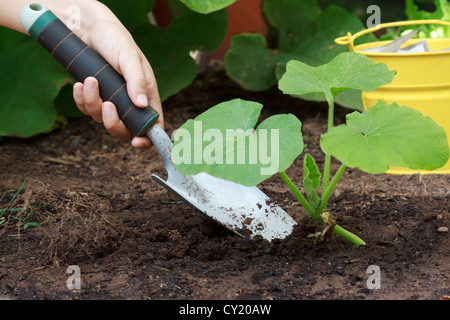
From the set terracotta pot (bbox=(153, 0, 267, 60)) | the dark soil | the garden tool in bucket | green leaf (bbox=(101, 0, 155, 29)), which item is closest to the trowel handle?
the garden tool in bucket

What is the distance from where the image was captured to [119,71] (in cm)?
152

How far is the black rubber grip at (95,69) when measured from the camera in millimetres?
1396

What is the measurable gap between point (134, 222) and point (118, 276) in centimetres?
29

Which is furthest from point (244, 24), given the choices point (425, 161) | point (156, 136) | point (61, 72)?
point (425, 161)

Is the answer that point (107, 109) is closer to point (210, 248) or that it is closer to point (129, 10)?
point (210, 248)

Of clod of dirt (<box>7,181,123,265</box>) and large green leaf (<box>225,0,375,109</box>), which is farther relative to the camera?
large green leaf (<box>225,0,375,109</box>)

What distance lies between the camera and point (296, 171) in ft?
6.43

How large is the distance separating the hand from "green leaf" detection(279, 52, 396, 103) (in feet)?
1.22

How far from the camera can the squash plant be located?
1.10m

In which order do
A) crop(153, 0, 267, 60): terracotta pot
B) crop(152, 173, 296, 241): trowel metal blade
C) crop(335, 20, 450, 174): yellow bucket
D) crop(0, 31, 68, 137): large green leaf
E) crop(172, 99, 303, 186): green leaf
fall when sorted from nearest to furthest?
crop(172, 99, 303, 186): green leaf < crop(152, 173, 296, 241): trowel metal blade < crop(335, 20, 450, 174): yellow bucket < crop(0, 31, 68, 137): large green leaf < crop(153, 0, 267, 60): terracotta pot

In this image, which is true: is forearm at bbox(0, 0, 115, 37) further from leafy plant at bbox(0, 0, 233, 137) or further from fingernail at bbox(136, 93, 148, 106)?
leafy plant at bbox(0, 0, 233, 137)

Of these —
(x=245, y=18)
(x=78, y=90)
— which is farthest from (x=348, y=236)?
(x=245, y=18)

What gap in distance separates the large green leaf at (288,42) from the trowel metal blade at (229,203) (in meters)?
1.04
